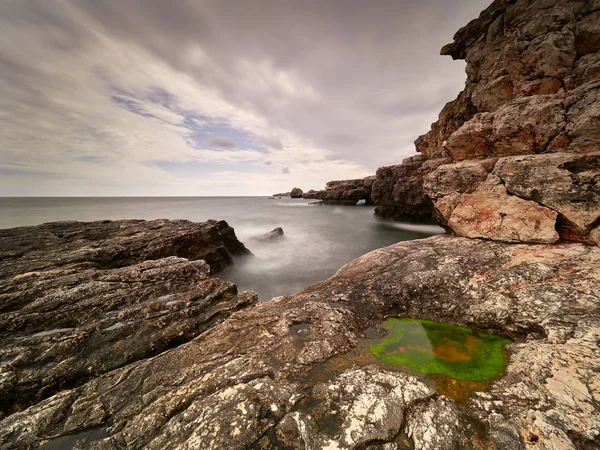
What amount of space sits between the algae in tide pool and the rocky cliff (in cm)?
A: 500

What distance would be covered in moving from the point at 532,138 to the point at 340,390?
11.4 m

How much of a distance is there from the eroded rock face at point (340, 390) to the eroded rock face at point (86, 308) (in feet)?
2.86

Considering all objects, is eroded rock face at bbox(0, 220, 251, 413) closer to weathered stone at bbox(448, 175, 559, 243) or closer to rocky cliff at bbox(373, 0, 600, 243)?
weathered stone at bbox(448, 175, 559, 243)

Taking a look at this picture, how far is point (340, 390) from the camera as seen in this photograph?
3951mm

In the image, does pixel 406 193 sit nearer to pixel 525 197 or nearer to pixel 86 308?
pixel 525 197

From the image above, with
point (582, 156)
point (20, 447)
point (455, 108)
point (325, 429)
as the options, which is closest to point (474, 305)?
point (325, 429)

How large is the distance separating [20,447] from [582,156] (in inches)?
594

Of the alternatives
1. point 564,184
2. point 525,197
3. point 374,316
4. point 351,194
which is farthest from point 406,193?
point 351,194

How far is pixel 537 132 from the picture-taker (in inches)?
331

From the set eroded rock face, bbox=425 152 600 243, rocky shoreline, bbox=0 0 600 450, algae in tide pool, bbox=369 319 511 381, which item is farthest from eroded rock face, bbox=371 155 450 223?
algae in tide pool, bbox=369 319 511 381

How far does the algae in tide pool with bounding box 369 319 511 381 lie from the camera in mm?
4551

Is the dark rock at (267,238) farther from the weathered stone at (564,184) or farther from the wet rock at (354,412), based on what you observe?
the wet rock at (354,412)

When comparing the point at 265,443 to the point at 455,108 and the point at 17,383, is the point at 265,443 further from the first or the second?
the point at 455,108

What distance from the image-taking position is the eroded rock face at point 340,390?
10.5ft
